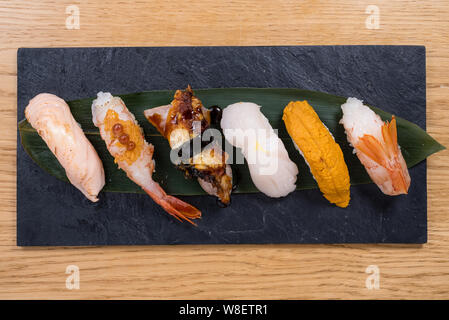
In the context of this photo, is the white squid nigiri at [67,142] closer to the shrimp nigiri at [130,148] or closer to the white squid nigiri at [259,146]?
the shrimp nigiri at [130,148]

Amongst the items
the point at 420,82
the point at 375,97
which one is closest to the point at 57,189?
the point at 375,97

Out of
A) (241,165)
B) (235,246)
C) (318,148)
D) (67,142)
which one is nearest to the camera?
(318,148)

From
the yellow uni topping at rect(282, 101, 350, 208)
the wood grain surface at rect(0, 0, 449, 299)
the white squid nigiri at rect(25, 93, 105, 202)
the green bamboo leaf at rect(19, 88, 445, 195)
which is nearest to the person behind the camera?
the yellow uni topping at rect(282, 101, 350, 208)

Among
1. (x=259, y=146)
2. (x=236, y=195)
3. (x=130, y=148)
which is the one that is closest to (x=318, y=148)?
(x=259, y=146)

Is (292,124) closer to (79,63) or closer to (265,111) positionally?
(265,111)

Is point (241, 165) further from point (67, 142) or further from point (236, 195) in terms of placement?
point (67, 142)

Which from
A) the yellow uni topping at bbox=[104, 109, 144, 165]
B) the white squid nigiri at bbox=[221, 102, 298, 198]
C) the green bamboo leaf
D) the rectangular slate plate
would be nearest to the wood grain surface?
the rectangular slate plate

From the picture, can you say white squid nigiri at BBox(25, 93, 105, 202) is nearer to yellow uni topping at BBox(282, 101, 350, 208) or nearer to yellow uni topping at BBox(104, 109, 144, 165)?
yellow uni topping at BBox(104, 109, 144, 165)
